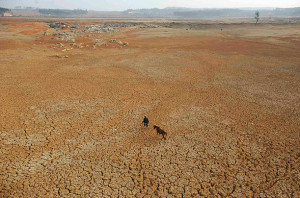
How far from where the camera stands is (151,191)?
9.09 meters

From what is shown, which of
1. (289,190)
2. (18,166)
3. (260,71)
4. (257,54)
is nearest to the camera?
(289,190)

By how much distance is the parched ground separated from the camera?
372 inches

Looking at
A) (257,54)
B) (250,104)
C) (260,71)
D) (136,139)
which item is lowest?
(136,139)

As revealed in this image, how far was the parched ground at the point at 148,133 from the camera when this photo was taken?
9.46 metres

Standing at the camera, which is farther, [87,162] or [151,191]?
[87,162]

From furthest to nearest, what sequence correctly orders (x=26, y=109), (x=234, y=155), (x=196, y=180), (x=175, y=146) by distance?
(x=26, y=109) < (x=175, y=146) < (x=234, y=155) < (x=196, y=180)

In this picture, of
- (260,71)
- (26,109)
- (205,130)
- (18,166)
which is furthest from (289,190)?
(260,71)

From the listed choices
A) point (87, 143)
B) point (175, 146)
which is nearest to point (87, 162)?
point (87, 143)

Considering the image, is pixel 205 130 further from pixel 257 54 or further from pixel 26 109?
pixel 257 54

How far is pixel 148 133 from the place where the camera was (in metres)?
13.4

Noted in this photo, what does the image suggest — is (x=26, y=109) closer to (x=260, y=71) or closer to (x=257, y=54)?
(x=260, y=71)

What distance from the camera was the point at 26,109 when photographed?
53.1 ft

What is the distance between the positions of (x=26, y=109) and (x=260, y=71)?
93.7 feet

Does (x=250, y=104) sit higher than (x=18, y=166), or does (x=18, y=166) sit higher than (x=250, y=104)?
(x=250, y=104)
